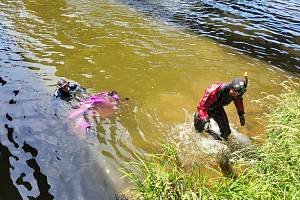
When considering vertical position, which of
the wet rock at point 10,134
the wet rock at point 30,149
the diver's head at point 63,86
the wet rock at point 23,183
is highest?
the diver's head at point 63,86

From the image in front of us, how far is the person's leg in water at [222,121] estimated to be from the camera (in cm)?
702

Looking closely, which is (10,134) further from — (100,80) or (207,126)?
(207,126)

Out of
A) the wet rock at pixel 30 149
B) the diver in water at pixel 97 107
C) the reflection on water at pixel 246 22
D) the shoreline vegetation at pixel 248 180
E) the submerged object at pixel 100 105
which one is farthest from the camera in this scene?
the reflection on water at pixel 246 22

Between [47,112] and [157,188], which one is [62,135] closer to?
[47,112]

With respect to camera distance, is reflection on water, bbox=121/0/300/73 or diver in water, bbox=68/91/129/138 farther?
reflection on water, bbox=121/0/300/73

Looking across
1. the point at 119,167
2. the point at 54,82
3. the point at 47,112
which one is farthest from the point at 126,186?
the point at 54,82

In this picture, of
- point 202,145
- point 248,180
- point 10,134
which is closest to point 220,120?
point 202,145

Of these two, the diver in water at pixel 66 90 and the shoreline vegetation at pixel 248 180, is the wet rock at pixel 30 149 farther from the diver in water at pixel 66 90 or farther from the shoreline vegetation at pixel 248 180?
the shoreline vegetation at pixel 248 180

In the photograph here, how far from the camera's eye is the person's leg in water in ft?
23.0

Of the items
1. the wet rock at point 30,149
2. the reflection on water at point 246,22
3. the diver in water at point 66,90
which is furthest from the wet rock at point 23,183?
the reflection on water at point 246,22

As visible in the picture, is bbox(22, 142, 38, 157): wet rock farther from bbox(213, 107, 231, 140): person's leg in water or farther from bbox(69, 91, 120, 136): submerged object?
bbox(213, 107, 231, 140): person's leg in water

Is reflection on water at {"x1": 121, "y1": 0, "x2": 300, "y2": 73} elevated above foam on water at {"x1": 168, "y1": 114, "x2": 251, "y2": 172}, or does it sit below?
→ above

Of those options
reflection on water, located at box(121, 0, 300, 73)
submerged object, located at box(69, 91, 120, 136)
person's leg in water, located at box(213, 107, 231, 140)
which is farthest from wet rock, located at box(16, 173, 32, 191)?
reflection on water, located at box(121, 0, 300, 73)

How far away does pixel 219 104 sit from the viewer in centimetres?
682
